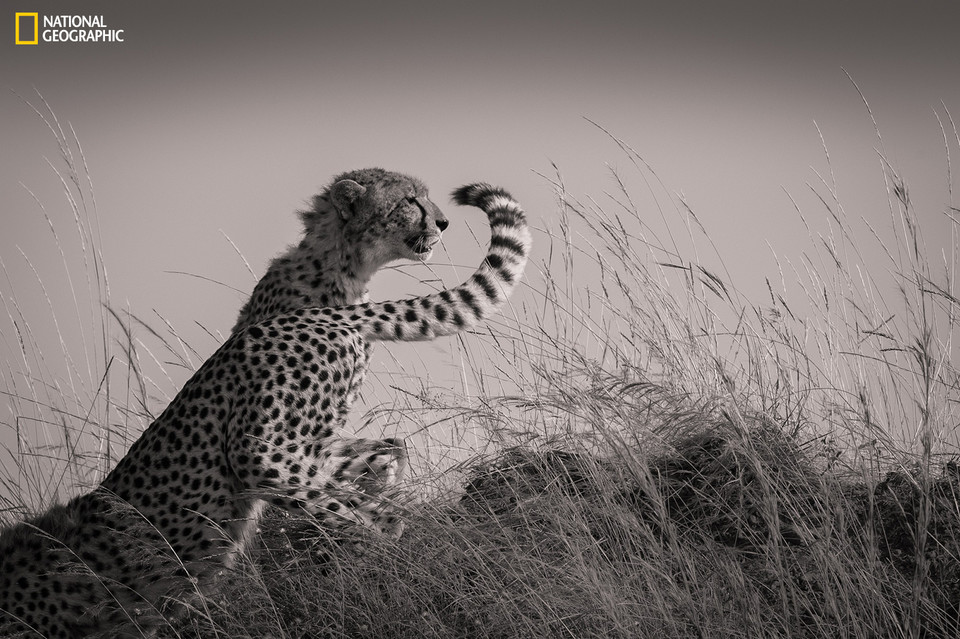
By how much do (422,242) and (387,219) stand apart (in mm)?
137

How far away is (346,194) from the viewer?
147 inches

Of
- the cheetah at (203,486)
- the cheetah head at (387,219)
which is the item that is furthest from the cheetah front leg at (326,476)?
the cheetah head at (387,219)

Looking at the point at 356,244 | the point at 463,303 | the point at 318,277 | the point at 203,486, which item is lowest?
the point at 203,486

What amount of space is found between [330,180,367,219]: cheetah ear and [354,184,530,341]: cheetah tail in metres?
0.56

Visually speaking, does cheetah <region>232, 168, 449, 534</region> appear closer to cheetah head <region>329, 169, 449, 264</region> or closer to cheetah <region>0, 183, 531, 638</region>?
cheetah head <region>329, 169, 449, 264</region>

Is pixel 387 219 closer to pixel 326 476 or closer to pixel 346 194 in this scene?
pixel 346 194

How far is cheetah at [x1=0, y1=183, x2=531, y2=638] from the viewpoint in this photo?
9.89 feet

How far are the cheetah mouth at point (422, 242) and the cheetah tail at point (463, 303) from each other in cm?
39

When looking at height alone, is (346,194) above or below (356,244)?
above

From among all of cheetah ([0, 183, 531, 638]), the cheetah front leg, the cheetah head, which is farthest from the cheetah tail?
the cheetah head

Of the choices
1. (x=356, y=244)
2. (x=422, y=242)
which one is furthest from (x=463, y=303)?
(x=356, y=244)

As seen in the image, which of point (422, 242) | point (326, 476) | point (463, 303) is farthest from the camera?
point (422, 242)

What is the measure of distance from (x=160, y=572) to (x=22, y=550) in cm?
41

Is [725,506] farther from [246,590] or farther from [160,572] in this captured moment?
[160,572]
